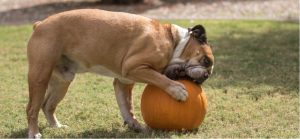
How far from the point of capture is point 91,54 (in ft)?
21.3

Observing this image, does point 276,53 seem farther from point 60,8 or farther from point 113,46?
point 60,8

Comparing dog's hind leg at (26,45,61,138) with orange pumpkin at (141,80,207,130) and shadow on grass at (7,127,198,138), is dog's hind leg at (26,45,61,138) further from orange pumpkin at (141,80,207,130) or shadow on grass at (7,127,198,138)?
orange pumpkin at (141,80,207,130)

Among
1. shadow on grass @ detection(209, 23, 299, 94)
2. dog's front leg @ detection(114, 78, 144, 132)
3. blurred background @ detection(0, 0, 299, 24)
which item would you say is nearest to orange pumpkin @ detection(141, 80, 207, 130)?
dog's front leg @ detection(114, 78, 144, 132)

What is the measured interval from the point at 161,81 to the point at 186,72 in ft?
1.07

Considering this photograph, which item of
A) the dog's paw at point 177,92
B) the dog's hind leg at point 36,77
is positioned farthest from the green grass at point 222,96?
the dog's paw at point 177,92

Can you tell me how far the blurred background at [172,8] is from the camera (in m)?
17.4

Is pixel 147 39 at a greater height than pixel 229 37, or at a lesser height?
greater

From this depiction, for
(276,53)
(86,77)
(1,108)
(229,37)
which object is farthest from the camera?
(229,37)

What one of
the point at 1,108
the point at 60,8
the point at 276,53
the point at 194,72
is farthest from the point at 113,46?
the point at 60,8

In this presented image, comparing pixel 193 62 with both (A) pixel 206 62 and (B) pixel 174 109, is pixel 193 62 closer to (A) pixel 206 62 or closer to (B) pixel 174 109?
(A) pixel 206 62

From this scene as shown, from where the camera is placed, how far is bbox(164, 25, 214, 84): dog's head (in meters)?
6.45

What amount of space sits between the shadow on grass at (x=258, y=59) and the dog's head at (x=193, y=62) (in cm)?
254

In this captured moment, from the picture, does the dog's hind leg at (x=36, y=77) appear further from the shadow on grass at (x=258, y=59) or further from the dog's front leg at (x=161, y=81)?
the shadow on grass at (x=258, y=59)

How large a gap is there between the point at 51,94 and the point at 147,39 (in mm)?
1371
